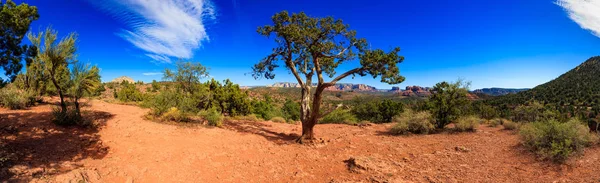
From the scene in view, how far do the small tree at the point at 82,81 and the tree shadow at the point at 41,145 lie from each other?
1136mm

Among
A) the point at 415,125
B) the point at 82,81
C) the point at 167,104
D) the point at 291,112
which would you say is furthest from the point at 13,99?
the point at 291,112

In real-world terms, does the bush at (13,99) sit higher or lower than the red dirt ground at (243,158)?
higher

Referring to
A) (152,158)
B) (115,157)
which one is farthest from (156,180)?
(115,157)

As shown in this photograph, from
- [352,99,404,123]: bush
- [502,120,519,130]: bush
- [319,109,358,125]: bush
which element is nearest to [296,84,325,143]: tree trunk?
[319,109,358,125]: bush

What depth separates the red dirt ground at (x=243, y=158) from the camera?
19.8 feet

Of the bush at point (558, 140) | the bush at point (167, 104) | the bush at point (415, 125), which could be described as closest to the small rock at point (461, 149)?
the bush at point (558, 140)

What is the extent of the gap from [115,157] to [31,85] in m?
12.6

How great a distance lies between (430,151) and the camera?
8703mm

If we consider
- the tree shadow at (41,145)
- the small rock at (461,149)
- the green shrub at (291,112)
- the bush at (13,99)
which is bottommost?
the green shrub at (291,112)

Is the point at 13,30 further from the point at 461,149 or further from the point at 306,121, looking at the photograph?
the point at 461,149

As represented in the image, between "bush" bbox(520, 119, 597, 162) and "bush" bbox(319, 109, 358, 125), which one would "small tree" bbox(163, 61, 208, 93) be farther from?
"bush" bbox(520, 119, 597, 162)

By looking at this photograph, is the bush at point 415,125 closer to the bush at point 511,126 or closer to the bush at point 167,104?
the bush at point 511,126

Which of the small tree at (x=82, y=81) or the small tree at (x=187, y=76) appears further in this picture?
the small tree at (x=187, y=76)

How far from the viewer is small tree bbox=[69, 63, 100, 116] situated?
951 centimetres
